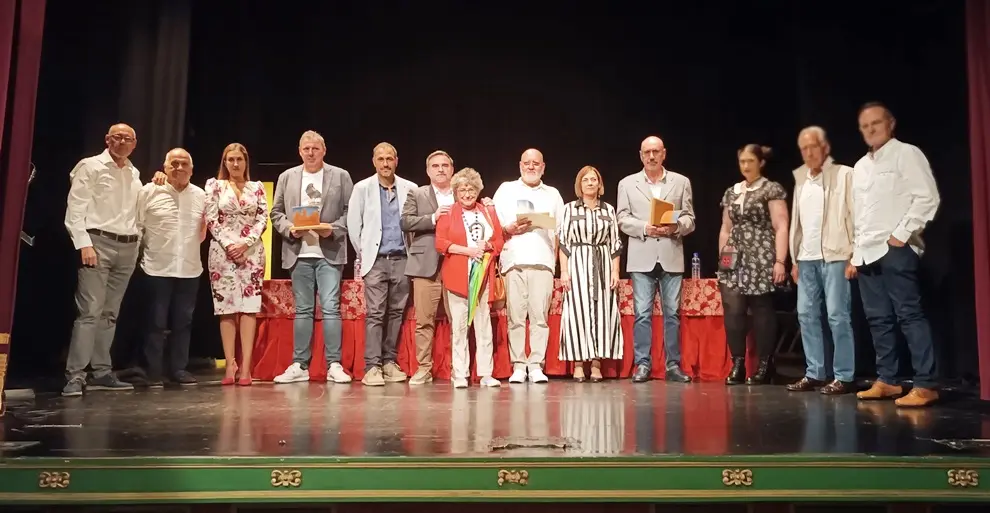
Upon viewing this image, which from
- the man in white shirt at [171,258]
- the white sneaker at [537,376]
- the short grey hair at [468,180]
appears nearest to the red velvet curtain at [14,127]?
the man in white shirt at [171,258]

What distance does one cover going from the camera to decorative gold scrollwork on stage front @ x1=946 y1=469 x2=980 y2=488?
2.19 metres

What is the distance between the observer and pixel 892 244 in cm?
343

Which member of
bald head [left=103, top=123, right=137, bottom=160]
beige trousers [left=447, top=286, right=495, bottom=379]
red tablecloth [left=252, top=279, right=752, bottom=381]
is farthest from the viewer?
red tablecloth [left=252, top=279, right=752, bottom=381]

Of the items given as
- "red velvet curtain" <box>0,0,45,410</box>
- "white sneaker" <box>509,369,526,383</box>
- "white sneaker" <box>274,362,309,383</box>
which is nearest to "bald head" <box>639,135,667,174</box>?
"white sneaker" <box>509,369,526,383</box>

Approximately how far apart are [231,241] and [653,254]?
271cm

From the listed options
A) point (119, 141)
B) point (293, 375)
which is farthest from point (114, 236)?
point (293, 375)

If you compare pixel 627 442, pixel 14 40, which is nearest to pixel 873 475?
pixel 627 442

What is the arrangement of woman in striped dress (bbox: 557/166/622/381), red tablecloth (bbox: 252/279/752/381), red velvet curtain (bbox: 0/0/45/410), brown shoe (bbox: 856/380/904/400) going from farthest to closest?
red tablecloth (bbox: 252/279/752/381)
woman in striped dress (bbox: 557/166/622/381)
brown shoe (bbox: 856/380/904/400)
red velvet curtain (bbox: 0/0/45/410)

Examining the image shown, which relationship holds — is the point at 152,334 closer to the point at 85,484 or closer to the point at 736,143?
the point at 85,484

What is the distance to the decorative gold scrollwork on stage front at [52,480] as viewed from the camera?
7.13 ft

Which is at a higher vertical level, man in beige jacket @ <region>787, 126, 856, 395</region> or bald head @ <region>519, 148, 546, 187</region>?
bald head @ <region>519, 148, 546, 187</region>

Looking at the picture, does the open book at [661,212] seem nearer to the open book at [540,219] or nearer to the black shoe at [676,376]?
the open book at [540,219]

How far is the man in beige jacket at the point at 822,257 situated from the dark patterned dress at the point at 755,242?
0.56 feet

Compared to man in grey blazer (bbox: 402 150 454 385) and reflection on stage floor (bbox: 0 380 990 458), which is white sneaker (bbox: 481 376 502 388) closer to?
reflection on stage floor (bbox: 0 380 990 458)
